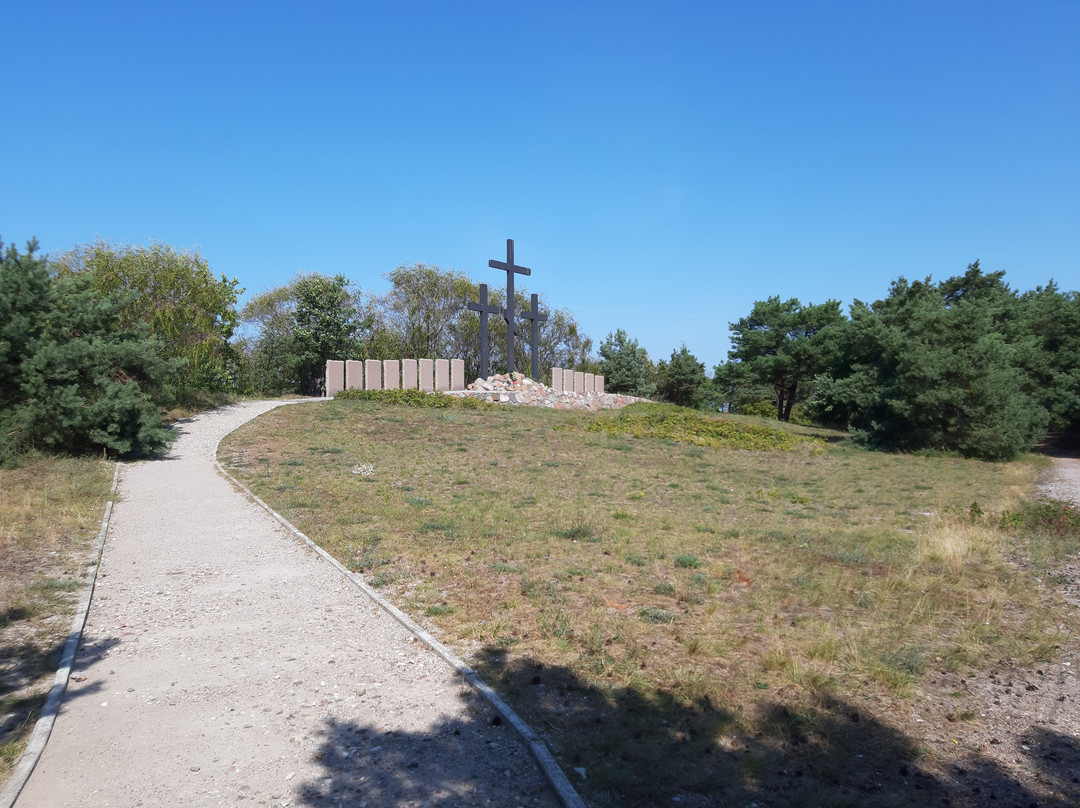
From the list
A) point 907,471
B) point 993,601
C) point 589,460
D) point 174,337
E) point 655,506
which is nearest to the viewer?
point 993,601

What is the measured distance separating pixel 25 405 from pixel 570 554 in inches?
450

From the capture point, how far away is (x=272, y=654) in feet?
16.5

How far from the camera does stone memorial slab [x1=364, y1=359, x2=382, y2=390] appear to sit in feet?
86.0

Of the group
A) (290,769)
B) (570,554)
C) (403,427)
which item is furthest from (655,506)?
(403,427)

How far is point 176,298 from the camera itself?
2178cm

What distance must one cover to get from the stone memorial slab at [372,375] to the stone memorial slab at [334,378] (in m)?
0.90

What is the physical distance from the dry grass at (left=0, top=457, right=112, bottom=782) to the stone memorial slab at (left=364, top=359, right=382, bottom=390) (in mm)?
14241

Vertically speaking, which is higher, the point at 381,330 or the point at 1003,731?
the point at 381,330

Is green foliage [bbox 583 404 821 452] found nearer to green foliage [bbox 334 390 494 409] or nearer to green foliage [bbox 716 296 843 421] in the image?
green foliage [bbox 334 390 494 409]

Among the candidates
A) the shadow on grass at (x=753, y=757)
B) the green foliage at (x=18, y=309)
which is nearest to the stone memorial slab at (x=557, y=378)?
the green foliage at (x=18, y=309)

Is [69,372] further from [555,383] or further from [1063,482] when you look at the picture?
[1063,482]

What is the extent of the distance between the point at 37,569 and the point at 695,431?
63.6 feet

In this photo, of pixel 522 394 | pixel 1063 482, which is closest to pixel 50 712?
pixel 1063 482

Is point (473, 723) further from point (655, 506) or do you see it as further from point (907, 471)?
point (907, 471)
